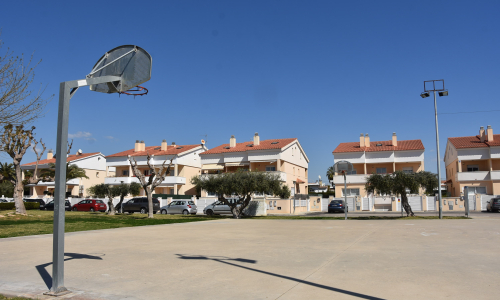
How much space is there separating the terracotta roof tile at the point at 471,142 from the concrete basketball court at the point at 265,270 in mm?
39373

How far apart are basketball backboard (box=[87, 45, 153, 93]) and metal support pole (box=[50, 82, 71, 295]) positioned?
122 cm

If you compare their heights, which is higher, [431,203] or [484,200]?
[484,200]

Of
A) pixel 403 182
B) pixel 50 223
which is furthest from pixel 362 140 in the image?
pixel 50 223

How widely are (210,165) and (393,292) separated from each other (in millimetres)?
46943

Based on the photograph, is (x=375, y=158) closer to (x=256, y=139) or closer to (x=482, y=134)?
(x=482, y=134)

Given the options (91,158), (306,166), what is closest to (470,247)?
(306,166)

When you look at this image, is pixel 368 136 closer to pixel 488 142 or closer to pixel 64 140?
pixel 488 142

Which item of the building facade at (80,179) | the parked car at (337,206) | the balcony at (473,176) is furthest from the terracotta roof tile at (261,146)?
the balcony at (473,176)

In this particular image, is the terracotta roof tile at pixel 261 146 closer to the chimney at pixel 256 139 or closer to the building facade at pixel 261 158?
the building facade at pixel 261 158

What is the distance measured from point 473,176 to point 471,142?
209 inches

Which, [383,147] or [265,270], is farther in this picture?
[383,147]

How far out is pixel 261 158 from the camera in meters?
48.4

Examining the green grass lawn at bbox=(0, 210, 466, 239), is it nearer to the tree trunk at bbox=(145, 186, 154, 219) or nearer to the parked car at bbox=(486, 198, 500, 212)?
the tree trunk at bbox=(145, 186, 154, 219)


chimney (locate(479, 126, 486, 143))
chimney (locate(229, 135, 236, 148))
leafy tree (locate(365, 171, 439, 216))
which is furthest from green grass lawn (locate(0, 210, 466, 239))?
chimney (locate(229, 135, 236, 148))
